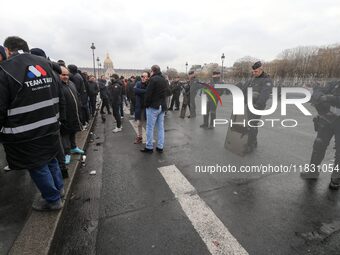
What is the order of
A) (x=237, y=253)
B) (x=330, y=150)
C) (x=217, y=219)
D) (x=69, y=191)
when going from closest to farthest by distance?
(x=237, y=253) → (x=217, y=219) → (x=69, y=191) → (x=330, y=150)

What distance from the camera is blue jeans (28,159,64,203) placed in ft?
8.16

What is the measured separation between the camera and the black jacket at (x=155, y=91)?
4977mm

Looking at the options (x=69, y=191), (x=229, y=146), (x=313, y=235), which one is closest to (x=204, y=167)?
(x=229, y=146)

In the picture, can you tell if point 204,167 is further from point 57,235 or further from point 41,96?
point 41,96

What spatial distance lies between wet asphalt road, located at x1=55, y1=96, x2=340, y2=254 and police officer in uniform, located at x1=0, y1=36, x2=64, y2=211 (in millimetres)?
820

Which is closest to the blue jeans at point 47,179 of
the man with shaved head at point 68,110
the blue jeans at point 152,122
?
the man with shaved head at point 68,110

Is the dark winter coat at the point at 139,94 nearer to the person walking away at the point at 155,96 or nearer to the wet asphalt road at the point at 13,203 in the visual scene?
the person walking away at the point at 155,96

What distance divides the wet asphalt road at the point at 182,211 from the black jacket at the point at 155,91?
1236 millimetres

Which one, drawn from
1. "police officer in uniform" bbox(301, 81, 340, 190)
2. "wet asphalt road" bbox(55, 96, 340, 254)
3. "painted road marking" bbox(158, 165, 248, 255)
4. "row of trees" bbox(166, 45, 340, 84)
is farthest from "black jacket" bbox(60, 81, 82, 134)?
"row of trees" bbox(166, 45, 340, 84)

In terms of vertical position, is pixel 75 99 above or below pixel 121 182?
above

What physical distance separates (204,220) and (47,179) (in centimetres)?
199

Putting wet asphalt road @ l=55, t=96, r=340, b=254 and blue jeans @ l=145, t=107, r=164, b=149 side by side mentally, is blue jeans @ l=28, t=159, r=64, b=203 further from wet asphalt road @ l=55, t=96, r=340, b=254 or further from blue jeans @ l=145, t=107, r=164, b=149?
blue jeans @ l=145, t=107, r=164, b=149

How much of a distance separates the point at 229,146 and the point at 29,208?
4300mm

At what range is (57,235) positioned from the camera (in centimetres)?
247
